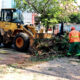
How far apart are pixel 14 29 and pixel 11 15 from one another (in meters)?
1.04

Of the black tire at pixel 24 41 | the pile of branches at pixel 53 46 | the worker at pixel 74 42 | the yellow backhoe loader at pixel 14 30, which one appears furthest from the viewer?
the yellow backhoe loader at pixel 14 30

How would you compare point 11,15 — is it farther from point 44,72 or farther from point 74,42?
point 44,72

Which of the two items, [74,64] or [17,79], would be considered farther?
[74,64]

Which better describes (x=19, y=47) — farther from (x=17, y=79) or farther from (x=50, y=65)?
(x=17, y=79)

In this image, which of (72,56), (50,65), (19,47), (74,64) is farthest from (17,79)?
(19,47)

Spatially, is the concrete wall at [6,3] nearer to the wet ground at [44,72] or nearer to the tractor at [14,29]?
the tractor at [14,29]

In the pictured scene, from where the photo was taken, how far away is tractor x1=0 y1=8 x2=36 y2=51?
12125 millimetres

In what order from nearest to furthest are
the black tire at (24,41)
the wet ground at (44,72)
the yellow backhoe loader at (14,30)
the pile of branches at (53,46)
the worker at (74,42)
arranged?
the wet ground at (44,72) < the worker at (74,42) < the pile of branches at (53,46) < the black tire at (24,41) < the yellow backhoe loader at (14,30)

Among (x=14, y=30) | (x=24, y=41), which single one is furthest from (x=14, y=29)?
(x=24, y=41)

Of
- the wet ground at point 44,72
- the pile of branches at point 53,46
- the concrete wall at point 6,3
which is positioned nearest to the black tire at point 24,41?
the pile of branches at point 53,46

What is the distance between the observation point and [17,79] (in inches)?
233

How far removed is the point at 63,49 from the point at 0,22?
5.62 meters

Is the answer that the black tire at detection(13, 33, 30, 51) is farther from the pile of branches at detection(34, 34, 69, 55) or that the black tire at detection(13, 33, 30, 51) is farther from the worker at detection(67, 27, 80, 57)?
the worker at detection(67, 27, 80, 57)

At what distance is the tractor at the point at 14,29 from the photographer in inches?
477
